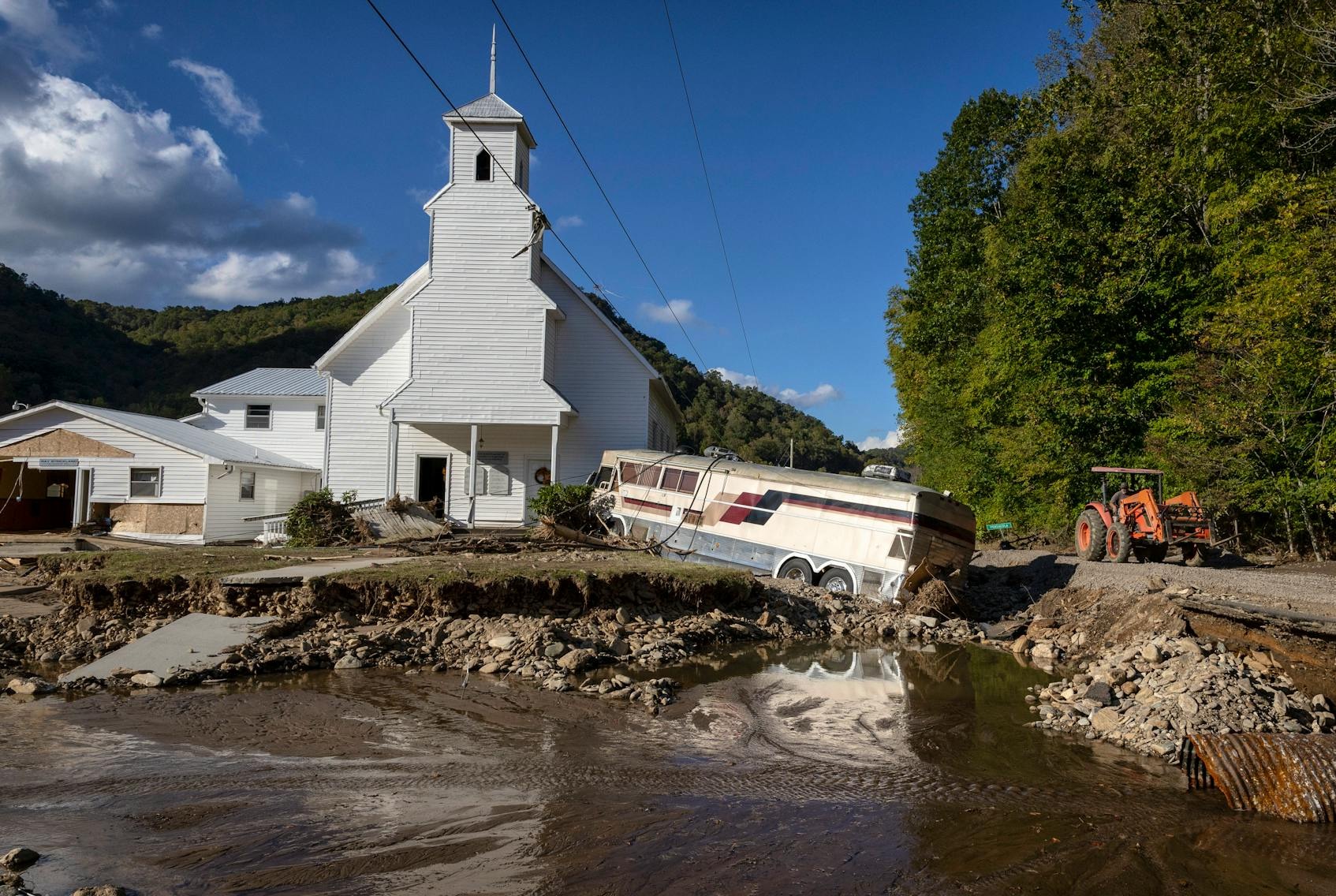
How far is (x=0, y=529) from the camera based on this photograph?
84.9 feet

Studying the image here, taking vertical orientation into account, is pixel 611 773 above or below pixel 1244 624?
below

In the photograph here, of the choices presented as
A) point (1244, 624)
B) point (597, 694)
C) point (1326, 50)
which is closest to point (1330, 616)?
point (1244, 624)

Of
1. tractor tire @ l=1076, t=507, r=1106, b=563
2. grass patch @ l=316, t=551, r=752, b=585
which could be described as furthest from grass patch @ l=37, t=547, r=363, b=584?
tractor tire @ l=1076, t=507, r=1106, b=563

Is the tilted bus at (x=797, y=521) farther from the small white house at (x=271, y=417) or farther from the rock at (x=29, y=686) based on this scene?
the small white house at (x=271, y=417)

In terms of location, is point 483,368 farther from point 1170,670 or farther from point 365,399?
point 1170,670

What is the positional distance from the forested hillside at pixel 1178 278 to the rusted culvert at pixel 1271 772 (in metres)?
12.5

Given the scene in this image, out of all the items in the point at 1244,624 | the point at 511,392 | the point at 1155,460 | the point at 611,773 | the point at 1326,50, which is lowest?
the point at 611,773

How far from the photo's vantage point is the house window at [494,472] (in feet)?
84.5

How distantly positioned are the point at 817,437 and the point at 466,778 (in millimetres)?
84710

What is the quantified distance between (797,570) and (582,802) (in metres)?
12.2

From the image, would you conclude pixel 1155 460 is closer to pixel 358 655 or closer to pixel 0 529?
pixel 358 655

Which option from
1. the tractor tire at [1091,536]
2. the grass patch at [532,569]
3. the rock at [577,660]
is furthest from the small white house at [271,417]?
the tractor tire at [1091,536]

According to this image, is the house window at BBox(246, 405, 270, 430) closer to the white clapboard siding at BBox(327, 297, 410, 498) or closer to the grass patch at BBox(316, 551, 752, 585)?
the white clapboard siding at BBox(327, 297, 410, 498)

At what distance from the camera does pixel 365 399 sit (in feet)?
85.8
